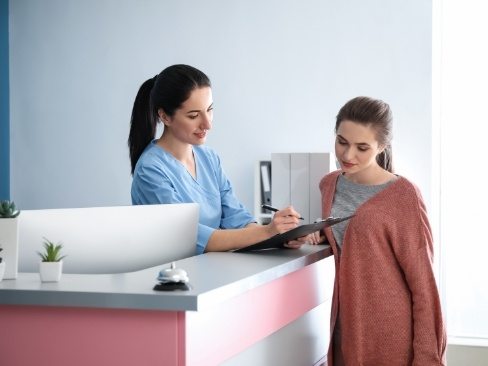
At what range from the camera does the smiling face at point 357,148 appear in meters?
2.34

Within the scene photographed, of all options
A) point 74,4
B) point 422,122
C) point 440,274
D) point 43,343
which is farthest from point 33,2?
point 43,343

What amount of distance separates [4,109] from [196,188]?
3950 millimetres

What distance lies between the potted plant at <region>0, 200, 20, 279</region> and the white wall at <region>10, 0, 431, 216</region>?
3655 millimetres

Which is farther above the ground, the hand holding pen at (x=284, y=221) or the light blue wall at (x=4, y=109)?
the light blue wall at (x=4, y=109)

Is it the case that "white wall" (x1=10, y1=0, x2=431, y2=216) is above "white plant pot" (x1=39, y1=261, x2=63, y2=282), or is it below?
above

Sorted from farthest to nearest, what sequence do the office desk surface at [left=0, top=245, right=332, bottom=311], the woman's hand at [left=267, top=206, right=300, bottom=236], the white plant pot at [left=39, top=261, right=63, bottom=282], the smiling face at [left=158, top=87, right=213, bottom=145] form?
the smiling face at [left=158, top=87, right=213, bottom=145] → the woman's hand at [left=267, top=206, right=300, bottom=236] → the white plant pot at [left=39, top=261, right=63, bottom=282] → the office desk surface at [left=0, top=245, right=332, bottom=311]

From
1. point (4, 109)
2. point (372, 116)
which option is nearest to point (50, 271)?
point (372, 116)

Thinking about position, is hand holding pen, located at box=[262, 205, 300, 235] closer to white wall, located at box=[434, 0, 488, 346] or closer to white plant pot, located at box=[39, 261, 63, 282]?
white plant pot, located at box=[39, 261, 63, 282]

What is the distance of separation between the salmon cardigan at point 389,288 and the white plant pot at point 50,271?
0.94 metres

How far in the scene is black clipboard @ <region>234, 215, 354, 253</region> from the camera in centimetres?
212

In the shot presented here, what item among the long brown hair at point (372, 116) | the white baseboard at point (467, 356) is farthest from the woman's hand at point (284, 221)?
the white baseboard at point (467, 356)

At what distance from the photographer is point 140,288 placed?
4.83 ft

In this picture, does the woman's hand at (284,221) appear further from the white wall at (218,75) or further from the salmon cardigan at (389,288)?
the white wall at (218,75)

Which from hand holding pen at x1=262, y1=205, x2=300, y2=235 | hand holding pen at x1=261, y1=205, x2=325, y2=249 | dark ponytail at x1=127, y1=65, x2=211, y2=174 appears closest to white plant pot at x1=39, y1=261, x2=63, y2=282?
hand holding pen at x1=262, y1=205, x2=300, y2=235
